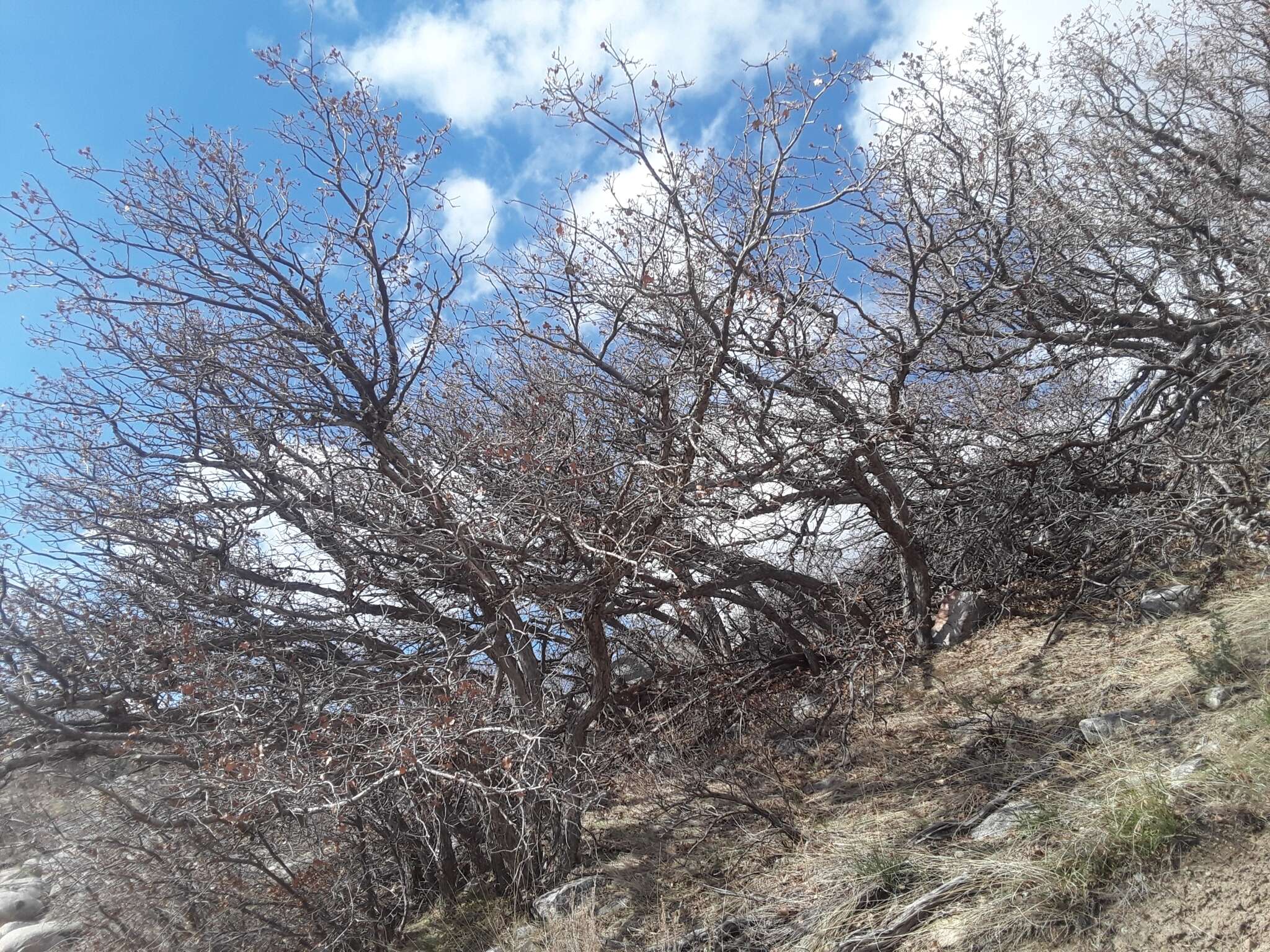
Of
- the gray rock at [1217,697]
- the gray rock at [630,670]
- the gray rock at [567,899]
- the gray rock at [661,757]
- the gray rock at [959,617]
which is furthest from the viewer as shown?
the gray rock at [630,670]

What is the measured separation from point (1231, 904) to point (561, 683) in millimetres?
5423

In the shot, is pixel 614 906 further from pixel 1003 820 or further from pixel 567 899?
pixel 1003 820

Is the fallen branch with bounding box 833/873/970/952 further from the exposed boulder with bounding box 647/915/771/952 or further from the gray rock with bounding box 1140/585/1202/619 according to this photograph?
the gray rock with bounding box 1140/585/1202/619

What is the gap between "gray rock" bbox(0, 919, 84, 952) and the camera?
7172 millimetres

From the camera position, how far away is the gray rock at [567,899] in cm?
563

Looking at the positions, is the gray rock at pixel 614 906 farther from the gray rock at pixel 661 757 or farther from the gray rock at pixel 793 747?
the gray rock at pixel 793 747

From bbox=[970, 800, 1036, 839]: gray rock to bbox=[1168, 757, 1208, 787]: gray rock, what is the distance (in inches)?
24.6

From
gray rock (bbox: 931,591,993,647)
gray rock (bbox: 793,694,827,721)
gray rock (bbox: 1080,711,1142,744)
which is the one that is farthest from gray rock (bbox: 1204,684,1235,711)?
gray rock (bbox: 931,591,993,647)

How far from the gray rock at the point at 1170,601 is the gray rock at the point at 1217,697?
193 cm

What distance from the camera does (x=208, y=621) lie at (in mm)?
6512

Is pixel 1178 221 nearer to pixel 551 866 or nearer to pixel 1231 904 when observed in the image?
pixel 1231 904

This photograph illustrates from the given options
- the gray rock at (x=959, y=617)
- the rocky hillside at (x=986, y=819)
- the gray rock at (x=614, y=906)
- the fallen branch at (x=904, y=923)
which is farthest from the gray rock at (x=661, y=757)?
the gray rock at (x=959, y=617)

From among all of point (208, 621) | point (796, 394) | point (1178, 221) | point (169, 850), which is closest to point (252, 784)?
point (169, 850)

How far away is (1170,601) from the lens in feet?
23.1
